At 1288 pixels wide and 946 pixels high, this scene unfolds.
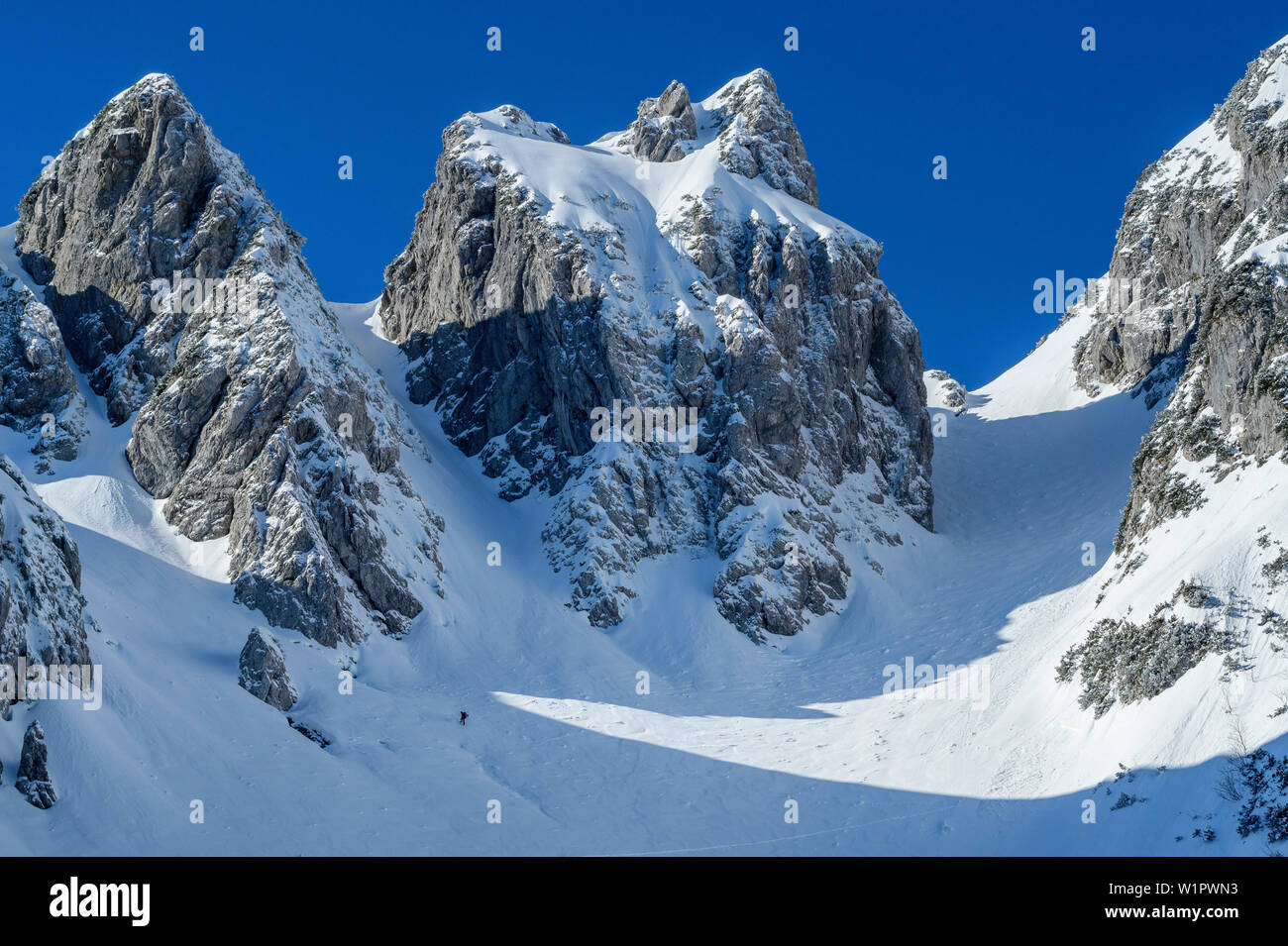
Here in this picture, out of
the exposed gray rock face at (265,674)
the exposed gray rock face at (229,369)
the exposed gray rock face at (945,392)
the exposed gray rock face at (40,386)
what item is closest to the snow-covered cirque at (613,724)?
the exposed gray rock face at (265,674)

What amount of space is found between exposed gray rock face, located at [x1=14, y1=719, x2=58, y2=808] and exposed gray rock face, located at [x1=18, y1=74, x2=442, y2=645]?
19673 millimetres

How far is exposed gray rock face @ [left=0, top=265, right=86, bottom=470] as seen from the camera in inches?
2456

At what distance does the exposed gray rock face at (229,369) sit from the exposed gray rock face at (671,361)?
8.91 m

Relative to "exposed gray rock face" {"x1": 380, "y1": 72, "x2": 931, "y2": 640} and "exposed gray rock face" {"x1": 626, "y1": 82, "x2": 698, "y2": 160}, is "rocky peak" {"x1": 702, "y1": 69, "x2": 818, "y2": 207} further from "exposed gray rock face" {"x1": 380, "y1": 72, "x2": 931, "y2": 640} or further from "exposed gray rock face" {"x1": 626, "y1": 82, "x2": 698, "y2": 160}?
"exposed gray rock face" {"x1": 626, "y1": 82, "x2": 698, "y2": 160}

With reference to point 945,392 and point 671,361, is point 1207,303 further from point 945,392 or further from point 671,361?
point 945,392

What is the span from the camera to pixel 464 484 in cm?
7225

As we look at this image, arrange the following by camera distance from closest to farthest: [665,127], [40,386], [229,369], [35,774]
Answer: [35,774]
[229,369]
[40,386]
[665,127]

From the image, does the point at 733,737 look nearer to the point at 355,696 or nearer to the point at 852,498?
the point at 355,696

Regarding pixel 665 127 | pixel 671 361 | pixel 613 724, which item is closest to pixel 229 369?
pixel 671 361

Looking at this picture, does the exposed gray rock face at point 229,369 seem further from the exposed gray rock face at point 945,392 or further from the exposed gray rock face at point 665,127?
the exposed gray rock face at point 945,392

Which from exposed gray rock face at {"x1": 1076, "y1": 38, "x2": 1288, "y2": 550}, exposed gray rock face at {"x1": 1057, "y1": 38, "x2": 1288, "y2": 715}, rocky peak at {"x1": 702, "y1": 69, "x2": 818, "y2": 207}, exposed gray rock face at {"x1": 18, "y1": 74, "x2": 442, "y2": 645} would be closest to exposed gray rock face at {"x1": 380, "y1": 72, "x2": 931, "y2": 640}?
rocky peak at {"x1": 702, "y1": 69, "x2": 818, "y2": 207}

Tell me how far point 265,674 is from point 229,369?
21.0 meters

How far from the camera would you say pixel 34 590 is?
126 feet
